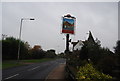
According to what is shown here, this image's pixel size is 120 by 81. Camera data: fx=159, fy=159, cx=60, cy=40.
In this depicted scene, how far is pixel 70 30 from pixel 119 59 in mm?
7630

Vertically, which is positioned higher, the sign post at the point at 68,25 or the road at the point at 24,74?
the sign post at the point at 68,25

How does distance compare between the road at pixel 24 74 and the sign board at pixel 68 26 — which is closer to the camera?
the sign board at pixel 68 26

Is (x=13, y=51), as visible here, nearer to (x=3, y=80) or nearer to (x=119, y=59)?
(x=3, y=80)

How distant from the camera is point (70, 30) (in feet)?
35.1

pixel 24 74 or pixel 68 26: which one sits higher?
pixel 68 26

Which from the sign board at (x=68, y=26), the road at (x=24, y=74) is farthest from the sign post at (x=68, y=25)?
the road at (x=24, y=74)

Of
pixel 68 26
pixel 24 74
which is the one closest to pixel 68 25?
pixel 68 26

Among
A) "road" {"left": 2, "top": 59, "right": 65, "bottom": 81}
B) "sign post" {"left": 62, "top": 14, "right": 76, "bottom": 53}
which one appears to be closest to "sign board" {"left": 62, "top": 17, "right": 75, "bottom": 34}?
"sign post" {"left": 62, "top": 14, "right": 76, "bottom": 53}

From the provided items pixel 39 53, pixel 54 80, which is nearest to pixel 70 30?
pixel 54 80

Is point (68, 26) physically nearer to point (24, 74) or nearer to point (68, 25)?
point (68, 25)

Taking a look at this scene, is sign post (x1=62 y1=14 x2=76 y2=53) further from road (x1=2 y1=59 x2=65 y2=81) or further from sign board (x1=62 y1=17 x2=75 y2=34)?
road (x1=2 y1=59 x2=65 y2=81)

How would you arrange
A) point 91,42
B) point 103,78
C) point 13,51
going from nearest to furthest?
point 103,78 → point 91,42 → point 13,51

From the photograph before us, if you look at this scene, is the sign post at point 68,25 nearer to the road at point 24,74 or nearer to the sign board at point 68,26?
the sign board at point 68,26

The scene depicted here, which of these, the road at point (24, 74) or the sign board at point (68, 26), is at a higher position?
the sign board at point (68, 26)
